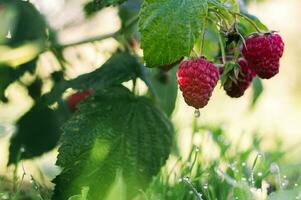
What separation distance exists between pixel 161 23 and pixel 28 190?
0.83 m

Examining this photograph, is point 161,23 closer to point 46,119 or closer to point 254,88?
point 254,88

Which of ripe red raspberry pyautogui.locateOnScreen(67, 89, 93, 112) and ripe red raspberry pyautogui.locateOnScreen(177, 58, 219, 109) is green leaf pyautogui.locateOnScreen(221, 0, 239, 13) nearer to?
ripe red raspberry pyautogui.locateOnScreen(177, 58, 219, 109)

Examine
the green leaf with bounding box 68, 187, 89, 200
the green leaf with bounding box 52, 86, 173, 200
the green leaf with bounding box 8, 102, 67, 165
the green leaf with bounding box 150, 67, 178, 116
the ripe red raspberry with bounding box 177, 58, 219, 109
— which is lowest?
the green leaf with bounding box 8, 102, 67, 165

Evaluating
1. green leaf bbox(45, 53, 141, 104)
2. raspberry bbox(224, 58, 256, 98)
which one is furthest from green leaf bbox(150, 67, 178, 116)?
raspberry bbox(224, 58, 256, 98)

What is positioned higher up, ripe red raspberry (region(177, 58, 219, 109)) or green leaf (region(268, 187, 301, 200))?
ripe red raspberry (region(177, 58, 219, 109))

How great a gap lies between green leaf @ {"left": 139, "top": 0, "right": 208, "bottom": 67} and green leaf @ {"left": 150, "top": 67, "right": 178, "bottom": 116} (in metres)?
0.56

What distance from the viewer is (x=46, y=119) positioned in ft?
6.68

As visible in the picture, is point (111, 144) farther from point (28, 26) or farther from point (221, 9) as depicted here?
point (28, 26)

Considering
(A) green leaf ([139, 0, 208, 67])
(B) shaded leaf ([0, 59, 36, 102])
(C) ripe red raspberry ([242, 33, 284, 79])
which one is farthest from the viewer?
(B) shaded leaf ([0, 59, 36, 102])

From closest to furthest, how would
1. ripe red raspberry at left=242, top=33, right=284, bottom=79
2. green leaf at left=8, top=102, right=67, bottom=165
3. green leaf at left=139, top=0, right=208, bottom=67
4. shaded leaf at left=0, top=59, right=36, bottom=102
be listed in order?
green leaf at left=139, top=0, right=208, bottom=67, ripe red raspberry at left=242, top=33, right=284, bottom=79, shaded leaf at left=0, top=59, right=36, bottom=102, green leaf at left=8, top=102, right=67, bottom=165

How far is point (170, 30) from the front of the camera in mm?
1276

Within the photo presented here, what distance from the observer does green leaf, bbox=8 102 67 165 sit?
78.2 inches

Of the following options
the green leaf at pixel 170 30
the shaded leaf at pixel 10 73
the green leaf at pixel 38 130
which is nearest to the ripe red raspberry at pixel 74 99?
the green leaf at pixel 38 130

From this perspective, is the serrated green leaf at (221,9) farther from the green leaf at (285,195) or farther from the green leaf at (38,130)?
the green leaf at (38,130)
